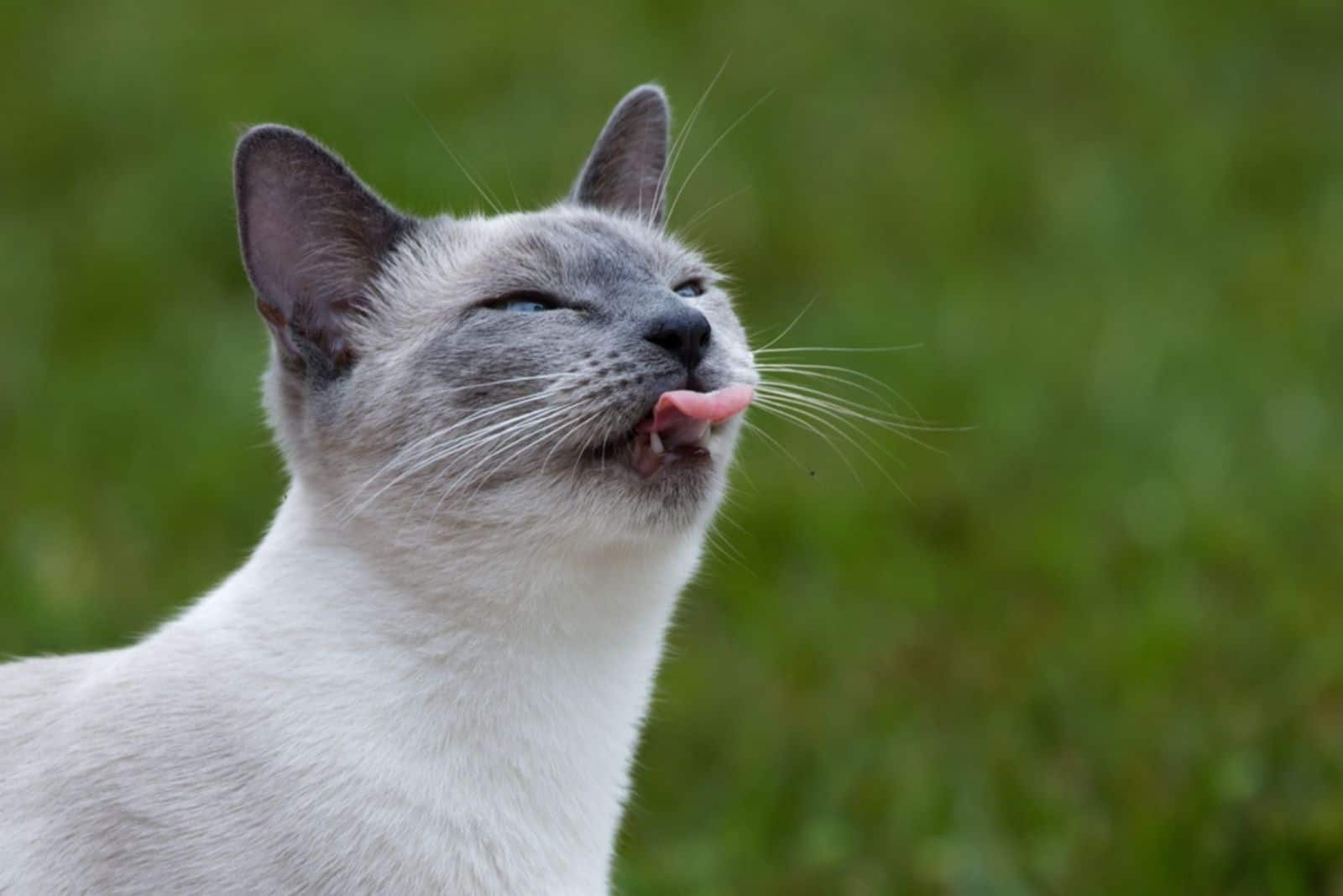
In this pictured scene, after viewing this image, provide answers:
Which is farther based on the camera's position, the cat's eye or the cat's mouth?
the cat's eye

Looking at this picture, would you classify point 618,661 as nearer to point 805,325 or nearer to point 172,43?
point 805,325

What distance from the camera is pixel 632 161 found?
14.8 ft

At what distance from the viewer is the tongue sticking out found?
3416 mm

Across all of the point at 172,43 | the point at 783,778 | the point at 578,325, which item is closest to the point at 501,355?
the point at 578,325

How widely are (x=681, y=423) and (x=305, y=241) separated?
0.90 m

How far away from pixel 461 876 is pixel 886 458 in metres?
4.05

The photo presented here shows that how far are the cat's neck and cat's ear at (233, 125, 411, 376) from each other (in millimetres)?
361

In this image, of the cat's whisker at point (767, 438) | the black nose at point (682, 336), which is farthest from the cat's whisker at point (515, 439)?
the cat's whisker at point (767, 438)

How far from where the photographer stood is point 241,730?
339cm

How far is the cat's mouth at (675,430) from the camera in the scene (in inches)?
135

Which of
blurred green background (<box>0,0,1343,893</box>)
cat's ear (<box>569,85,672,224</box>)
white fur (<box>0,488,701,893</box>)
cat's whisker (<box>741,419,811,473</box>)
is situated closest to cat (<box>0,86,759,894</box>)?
white fur (<box>0,488,701,893</box>)

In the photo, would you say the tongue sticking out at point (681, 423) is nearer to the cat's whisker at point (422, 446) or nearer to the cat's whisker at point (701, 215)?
the cat's whisker at point (422, 446)

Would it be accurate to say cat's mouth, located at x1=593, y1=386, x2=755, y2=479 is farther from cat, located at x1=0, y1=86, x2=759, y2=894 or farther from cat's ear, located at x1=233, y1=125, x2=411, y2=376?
cat's ear, located at x1=233, y1=125, x2=411, y2=376

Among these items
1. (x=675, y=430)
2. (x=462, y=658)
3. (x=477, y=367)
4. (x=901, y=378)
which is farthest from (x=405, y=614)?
(x=901, y=378)
